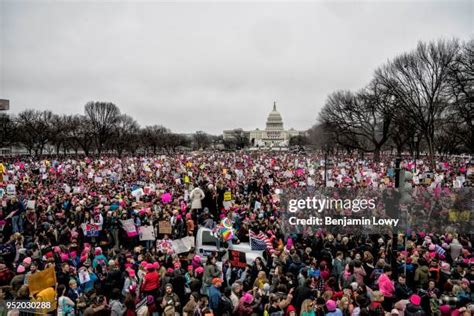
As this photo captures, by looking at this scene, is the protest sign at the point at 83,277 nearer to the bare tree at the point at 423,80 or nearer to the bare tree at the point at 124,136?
the bare tree at the point at 423,80

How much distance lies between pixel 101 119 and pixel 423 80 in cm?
5590

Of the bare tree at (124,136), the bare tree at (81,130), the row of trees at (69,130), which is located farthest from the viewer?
the bare tree at (124,136)

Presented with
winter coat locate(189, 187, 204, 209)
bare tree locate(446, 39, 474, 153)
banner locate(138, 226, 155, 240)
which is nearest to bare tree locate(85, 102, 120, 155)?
winter coat locate(189, 187, 204, 209)

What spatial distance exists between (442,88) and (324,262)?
24036 millimetres

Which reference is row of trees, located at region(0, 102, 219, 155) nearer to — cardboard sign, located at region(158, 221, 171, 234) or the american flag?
cardboard sign, located at region(158, 221, 171, 234)

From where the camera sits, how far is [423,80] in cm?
2736

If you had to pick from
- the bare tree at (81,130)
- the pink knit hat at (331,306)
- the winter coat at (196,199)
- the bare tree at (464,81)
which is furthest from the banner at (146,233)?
the bare tree at (81,130)

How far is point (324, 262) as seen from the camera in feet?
25.2

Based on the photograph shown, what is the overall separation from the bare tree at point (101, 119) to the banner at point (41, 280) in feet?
198

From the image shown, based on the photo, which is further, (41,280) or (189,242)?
(189,242)

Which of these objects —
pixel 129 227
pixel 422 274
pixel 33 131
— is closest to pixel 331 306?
pixel 422 274

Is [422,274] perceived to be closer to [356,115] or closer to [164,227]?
[164,227]

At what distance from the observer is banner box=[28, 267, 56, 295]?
6.50 metres

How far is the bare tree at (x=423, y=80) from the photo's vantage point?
83.5ft
